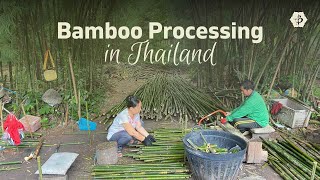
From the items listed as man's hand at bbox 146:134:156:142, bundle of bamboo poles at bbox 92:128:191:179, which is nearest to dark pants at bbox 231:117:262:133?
bundle of bamboo poles at bbox 92:128:191:179

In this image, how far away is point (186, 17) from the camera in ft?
26.5

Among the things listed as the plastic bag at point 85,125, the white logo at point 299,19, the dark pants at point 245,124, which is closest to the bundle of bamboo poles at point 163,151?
the dark pants at point 245,124

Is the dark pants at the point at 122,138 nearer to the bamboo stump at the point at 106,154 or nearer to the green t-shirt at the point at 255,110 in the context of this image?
the bamboo stump at the point at 106,154

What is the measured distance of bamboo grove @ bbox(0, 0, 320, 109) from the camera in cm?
639

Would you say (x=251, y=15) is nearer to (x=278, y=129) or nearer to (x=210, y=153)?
(x=278, y=129)

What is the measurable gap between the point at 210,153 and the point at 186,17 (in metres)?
4.77

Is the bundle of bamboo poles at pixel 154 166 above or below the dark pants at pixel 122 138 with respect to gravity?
below

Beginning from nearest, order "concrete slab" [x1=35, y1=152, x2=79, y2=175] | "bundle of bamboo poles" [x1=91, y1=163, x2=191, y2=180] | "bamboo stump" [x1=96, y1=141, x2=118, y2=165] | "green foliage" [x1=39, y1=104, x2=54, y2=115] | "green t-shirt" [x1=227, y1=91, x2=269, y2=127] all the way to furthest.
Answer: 1. "concrete slab" [x1=35, y1=152, x2=79, y2=175]
2. "bundle of bamboo poles" [x1=91, y1=163, x2=191, y2=180]
3. "bamboo stump" [x1=96, y1=141, x2=118, y2=165]
4. "green t-shirt" [x1=227, y1=91, x2=269, y2=127]
5. "green foliage" [x1=39, y1=104, x2=54, y2=115]

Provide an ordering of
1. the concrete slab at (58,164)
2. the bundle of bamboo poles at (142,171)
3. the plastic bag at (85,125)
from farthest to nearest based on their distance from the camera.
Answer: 1. the plastic bag at (85,125)
2. the bundle of bamboo poles at (142,171)
3. the concrete slab at (58,164)

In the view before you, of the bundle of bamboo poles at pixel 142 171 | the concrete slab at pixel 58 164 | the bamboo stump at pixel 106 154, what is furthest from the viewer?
the bamboo stump at pixel 106 154

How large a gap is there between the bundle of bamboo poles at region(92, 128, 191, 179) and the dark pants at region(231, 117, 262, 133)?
35.9 inches

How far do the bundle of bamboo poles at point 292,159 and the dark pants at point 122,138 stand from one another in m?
1.91

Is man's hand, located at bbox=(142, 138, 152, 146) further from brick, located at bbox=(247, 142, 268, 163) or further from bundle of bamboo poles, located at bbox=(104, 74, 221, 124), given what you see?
brick, located at bbox=(247, 142, 268, 163)

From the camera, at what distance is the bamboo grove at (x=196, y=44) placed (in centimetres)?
639
